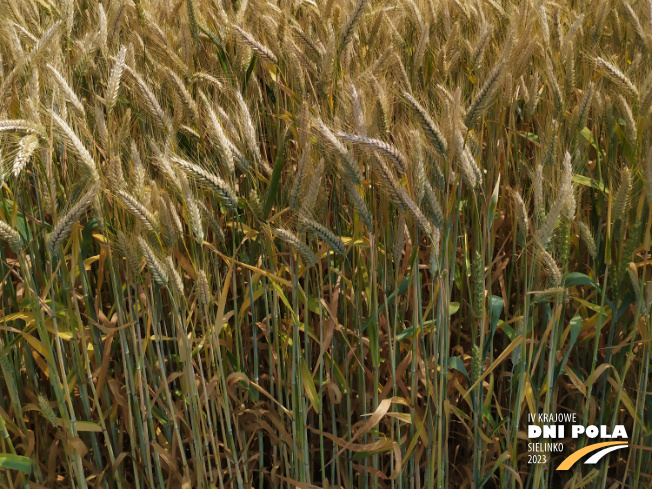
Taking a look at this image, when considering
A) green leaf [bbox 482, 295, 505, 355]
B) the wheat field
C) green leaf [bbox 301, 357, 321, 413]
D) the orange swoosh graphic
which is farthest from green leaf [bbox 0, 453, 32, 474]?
the orange swoosh graphic

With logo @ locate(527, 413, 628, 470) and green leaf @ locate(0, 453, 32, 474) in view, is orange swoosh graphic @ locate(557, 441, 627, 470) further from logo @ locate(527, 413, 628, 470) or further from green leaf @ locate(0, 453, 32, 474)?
green leaf @ locate(0, 453, 32, 474)

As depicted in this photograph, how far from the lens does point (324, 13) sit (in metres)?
1.83

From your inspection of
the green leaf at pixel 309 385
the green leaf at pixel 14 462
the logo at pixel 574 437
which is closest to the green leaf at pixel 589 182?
the logo at pixel 574 437

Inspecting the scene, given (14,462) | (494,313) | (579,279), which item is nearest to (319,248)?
(494,313)

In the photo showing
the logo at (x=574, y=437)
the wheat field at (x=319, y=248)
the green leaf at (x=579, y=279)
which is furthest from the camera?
the logo at (x=574, y=437)

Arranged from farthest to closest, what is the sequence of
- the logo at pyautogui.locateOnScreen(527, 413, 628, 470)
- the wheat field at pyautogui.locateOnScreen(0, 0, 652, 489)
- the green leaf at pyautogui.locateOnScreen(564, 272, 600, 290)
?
the logo at pyautogui.locateOnScreen(527, 413, 628, 470) → the green leaf at pyautogui.locateOnScreen(564, 272, 600, 290) → the wheat field at pyautogui.locateOnScreen(0, 0, 652, 489)

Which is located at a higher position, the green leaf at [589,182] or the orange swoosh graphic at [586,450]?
the green leaf at [589,182]

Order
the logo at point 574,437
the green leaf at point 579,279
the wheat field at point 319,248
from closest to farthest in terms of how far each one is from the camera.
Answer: the wheat field at point 319,248 → the green leaf at point 579,279 → the logo at point 574,437

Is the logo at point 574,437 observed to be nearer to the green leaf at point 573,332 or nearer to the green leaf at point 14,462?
the green leaf at point 573,332

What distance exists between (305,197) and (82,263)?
0.54 metres

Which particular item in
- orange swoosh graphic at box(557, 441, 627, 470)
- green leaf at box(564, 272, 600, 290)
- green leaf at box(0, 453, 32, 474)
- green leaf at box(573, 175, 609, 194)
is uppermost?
green leaf at box(573, 175, 609, 194)

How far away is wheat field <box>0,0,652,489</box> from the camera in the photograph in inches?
48.4

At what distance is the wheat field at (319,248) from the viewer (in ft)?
4.04

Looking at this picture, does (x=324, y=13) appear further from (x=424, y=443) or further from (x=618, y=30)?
(x=424, y=443)
